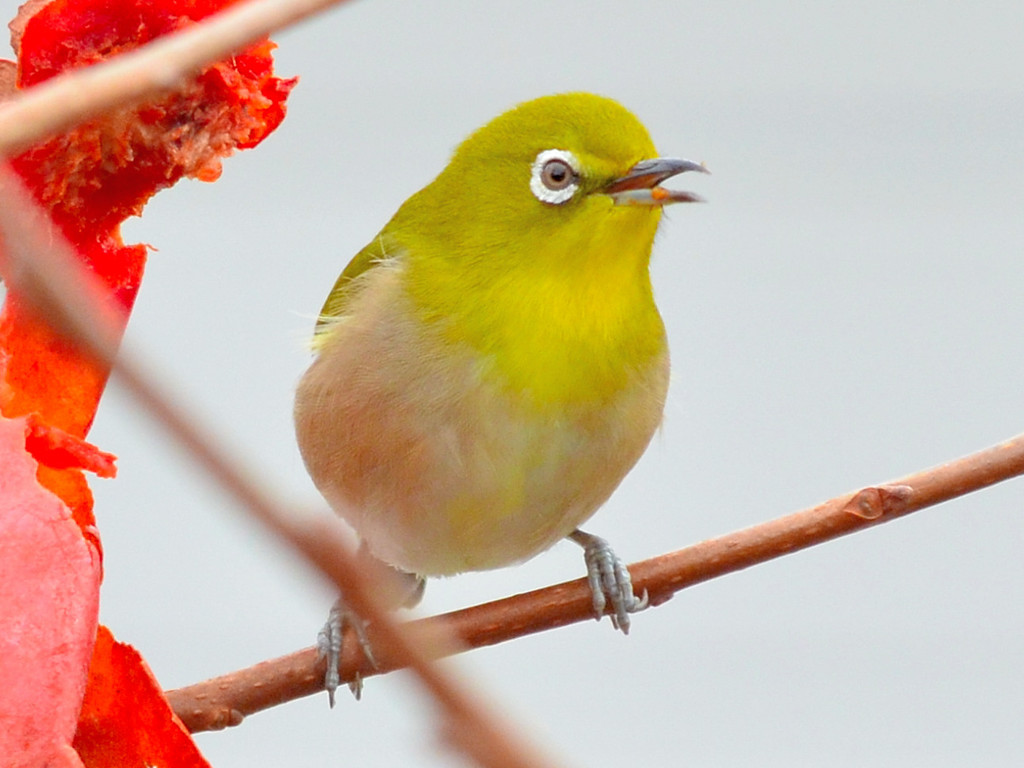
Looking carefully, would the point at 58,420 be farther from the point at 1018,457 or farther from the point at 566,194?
the point at 566,194

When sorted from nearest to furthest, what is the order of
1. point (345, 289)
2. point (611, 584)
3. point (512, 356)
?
point (512, 356) < point (611, 584) < point (345, 289)

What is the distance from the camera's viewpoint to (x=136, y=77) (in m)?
0.49

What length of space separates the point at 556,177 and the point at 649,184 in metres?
0.18

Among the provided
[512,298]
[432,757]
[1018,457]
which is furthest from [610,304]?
[432,757]

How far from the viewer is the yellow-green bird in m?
2.36

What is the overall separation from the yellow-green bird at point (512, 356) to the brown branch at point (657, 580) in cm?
7

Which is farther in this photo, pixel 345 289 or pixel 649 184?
pixel 345 289

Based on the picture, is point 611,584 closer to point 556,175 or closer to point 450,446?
point 450,446

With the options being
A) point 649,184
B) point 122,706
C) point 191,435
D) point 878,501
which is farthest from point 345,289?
point 191,435

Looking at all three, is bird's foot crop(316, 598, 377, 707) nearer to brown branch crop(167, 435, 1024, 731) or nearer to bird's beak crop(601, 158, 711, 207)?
brown branch crop(167, 435, 1024, 731)

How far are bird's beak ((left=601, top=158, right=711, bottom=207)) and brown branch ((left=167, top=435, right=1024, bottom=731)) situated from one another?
591 millimetres

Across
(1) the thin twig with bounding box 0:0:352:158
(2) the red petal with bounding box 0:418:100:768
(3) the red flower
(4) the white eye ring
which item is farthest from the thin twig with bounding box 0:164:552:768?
(4) the white eye ring

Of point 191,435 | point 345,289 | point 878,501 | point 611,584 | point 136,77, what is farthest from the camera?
point 345,289

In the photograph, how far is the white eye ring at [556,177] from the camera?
2.38 metres
